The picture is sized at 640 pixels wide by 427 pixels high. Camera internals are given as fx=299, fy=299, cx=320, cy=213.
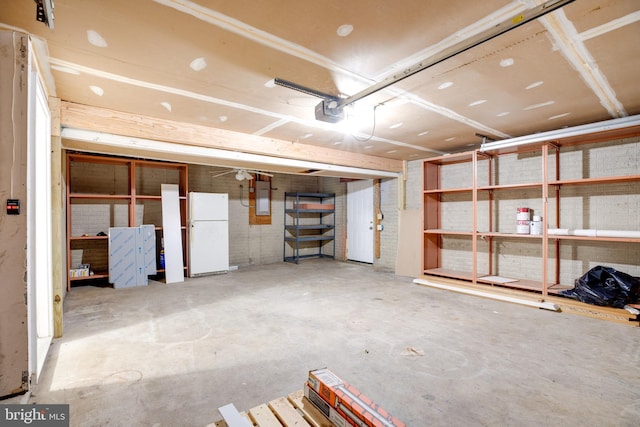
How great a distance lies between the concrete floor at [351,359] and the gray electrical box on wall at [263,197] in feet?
10.4

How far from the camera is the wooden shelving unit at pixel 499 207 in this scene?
392 centimetres

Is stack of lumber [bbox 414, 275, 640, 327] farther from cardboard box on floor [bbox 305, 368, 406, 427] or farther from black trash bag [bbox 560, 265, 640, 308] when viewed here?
cardboard box on floor [bbox 305, 368, 406, 427]

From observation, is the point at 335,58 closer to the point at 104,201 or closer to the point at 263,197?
the point at 104,201

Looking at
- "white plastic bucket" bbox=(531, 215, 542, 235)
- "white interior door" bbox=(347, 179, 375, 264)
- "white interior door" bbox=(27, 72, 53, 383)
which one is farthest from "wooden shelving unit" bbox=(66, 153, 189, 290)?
"white plastic bucket" bbox=(531, 215, 542, 235)

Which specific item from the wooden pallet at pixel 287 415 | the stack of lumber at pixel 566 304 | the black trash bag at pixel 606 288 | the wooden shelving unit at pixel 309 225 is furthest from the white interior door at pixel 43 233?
the black trash bag at pixel 606 288

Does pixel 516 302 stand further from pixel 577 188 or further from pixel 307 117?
pixel 307 117

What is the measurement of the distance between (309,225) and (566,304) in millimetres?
5171

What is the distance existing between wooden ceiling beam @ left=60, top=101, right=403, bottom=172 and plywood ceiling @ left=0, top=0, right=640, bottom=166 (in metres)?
0.15

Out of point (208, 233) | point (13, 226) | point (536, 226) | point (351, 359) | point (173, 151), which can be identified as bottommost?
point (351, 359)

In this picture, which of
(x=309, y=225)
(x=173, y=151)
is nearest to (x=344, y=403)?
(x=173, y=151)

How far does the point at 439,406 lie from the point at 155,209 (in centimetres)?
567

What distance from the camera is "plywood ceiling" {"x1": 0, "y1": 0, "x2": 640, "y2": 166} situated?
1.62m

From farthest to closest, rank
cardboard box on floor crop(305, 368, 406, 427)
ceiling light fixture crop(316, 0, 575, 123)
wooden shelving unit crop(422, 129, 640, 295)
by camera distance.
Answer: wooden shelving unit crop(422, 129, 640, 295), ceiling light fixture crop(316, 0, 575, 123), cardboard box on floor crop(305, 368, 406, 427)

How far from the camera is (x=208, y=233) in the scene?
5734 mm
